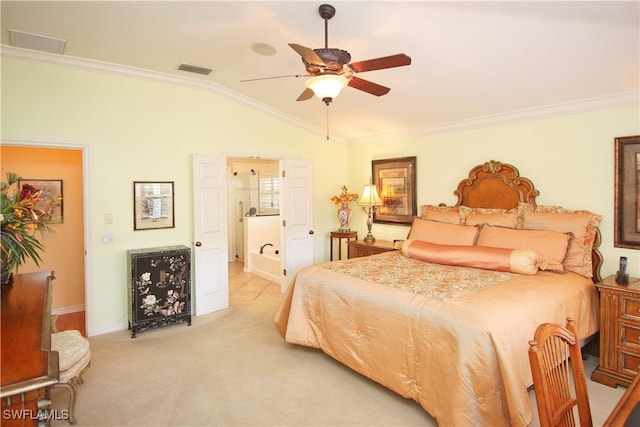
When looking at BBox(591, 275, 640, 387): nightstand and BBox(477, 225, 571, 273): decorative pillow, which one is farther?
BBox(477, 225, 571, 273): decorative pillow

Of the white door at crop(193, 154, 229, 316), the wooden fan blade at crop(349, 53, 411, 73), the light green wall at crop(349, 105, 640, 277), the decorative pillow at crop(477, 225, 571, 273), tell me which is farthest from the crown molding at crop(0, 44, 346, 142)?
the decorative pillow at crop(477, 225, 571, 273)

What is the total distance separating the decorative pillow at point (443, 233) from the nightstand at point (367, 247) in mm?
715

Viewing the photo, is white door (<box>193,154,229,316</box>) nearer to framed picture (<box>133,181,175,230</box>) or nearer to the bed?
framed picture (<box>133,181,175,230</box>)

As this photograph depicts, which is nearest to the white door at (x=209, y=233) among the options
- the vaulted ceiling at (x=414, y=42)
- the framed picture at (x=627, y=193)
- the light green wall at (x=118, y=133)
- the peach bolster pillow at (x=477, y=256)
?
the light green wall at (x=118, y=133)

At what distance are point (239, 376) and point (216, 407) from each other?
0.42 m

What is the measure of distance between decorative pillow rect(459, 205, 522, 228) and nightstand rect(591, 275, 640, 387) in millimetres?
972

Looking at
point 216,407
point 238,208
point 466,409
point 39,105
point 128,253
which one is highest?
point 39,105

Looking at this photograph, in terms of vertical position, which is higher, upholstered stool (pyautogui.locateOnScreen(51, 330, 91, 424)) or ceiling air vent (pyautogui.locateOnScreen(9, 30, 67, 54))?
ceiling air vent (pyautogui.locateOnScreen(9, 30, 67, 54))

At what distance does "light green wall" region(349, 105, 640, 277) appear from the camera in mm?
3260

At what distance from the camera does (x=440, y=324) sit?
7.18 ft

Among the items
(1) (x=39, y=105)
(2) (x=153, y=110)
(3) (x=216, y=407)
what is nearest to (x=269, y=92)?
(2) (x=153, y=110)

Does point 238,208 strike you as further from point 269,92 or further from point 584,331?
point 584,331

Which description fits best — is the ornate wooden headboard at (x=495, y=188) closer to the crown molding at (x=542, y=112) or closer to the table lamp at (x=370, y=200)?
the crown molding at (x=542, y=112)

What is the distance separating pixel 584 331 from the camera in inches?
111
